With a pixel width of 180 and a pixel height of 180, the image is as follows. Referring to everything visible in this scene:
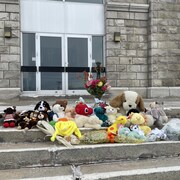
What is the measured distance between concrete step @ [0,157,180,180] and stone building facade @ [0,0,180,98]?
22.8 ft

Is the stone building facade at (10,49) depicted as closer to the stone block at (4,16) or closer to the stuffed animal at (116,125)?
the stone block at (4,16)

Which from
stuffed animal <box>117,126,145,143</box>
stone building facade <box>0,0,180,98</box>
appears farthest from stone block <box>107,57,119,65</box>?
stuffed animal <box>117,126,145,143</box>

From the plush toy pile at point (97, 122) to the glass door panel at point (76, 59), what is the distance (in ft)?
18.0

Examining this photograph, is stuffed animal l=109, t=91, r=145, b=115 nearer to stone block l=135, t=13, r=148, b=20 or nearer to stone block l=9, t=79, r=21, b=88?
stone block l=9, t=79, r=21, b=88

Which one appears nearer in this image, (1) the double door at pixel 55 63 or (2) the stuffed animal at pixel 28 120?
(2) the stuffed animal at pixel 28 120

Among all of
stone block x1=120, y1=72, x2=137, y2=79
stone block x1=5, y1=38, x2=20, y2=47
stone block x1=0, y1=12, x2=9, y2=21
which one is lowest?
stone block x1=120, y1=72, x2=137, y2=79

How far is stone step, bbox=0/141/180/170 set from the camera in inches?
130

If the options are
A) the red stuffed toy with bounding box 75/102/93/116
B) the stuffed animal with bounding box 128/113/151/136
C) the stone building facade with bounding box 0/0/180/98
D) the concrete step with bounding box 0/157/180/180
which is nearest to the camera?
the concrete step with bounding box 0/157/180/180

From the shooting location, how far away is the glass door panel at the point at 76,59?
410 inches

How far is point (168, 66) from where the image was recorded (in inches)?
424

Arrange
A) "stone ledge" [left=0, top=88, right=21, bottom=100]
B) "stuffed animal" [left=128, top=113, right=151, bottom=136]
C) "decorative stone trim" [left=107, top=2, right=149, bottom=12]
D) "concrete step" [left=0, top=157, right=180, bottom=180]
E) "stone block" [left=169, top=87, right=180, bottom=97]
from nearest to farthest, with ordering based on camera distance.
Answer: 1. "concrete step" [left=0, top=157, right=180, bottom=180]
2. "stuffed animal" [left=128, top=113, right=151, bottom=136]
3. "stone ledge" [left=0, top=88, right=21, bottom=100]
4. "decorative stone trim" [left=107, top=2, right=149, bottom=12]
5. "stone block" [left=169, top=87, right=180, bottom=97]

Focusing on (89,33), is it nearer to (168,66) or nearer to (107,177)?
(168,66)

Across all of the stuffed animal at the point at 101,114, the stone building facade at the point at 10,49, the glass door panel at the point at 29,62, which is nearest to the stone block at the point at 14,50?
the stone building facade at the point at 10,49

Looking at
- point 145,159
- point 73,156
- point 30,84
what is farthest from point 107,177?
point 30,84
